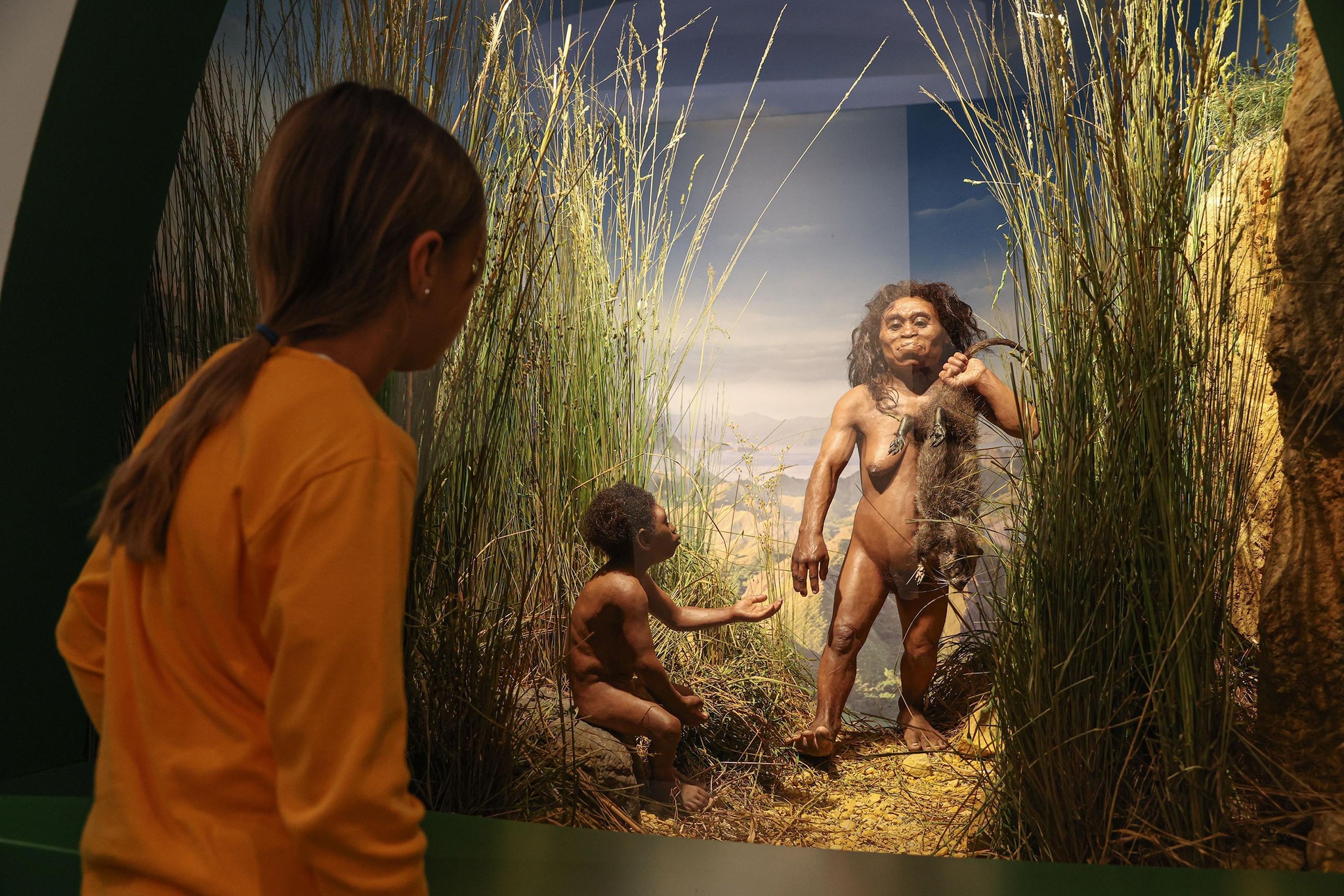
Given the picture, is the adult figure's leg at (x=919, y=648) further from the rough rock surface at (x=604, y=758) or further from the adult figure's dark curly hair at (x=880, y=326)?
the rough rock surface at (x=604, y=758)

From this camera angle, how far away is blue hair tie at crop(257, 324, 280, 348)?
0.74 metres

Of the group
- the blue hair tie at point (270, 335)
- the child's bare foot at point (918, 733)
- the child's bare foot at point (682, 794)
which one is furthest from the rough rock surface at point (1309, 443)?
the blue hair tie at point (270, 335)

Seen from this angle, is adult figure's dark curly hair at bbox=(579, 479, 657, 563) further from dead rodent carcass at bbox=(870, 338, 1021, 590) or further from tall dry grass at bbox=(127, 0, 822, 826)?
dead rodent carcass at bbox=(870, 338, 1021, 590)

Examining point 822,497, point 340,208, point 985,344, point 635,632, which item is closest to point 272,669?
point 340,208

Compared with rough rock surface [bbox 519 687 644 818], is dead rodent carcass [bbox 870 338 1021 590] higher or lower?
higher

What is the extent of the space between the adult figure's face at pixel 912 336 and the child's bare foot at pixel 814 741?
732 millimetres

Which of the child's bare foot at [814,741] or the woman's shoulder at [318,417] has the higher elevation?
the woman's shoulder at [318,417]

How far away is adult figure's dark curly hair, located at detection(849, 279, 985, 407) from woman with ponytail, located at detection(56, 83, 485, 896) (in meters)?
1.25

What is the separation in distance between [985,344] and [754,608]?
2.30 feet

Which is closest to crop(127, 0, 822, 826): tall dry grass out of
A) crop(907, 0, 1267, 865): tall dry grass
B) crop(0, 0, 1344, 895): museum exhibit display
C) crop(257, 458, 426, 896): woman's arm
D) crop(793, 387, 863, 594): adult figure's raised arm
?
crop(0, 0, 1344, 895): museum exhibit display

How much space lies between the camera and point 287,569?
64cm

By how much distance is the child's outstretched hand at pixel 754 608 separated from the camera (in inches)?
76.6

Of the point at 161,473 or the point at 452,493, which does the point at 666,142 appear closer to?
the point at 452,493

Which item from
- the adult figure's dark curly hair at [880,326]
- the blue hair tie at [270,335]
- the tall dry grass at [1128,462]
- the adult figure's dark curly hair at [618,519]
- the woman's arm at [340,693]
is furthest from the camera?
the adult figure's dark curly hair at [618,519]
